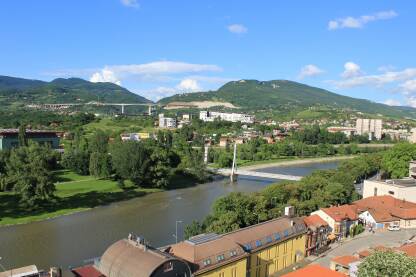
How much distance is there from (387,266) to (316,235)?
37.6ft

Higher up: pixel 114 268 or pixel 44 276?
pixel 114 268

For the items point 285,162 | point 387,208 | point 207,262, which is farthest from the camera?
point 285,162

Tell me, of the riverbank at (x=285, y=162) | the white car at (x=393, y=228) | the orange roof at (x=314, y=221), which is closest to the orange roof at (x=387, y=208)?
the white car at (x=393, y=228)

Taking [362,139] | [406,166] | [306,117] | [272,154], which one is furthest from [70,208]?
[306,117]

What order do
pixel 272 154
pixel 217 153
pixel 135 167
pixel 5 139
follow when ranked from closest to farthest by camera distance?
pixel 135 167, pixel 5 139, pixel 217 153, pixel 272 154

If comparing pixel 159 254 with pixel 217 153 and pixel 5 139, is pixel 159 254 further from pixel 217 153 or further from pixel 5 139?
pixel 217 153

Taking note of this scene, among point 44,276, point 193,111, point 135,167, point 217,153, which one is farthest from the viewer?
point 193,111

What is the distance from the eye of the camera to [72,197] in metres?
38.8

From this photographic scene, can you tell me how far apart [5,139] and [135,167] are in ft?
77.5

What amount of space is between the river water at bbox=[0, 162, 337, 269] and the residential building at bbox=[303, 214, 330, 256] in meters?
9.04

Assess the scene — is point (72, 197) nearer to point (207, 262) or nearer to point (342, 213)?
point (342, 213)

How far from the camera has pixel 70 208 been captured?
3622cm

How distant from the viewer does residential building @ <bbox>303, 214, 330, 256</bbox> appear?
24531mm

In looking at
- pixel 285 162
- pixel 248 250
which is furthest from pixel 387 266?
pixel 285 162
